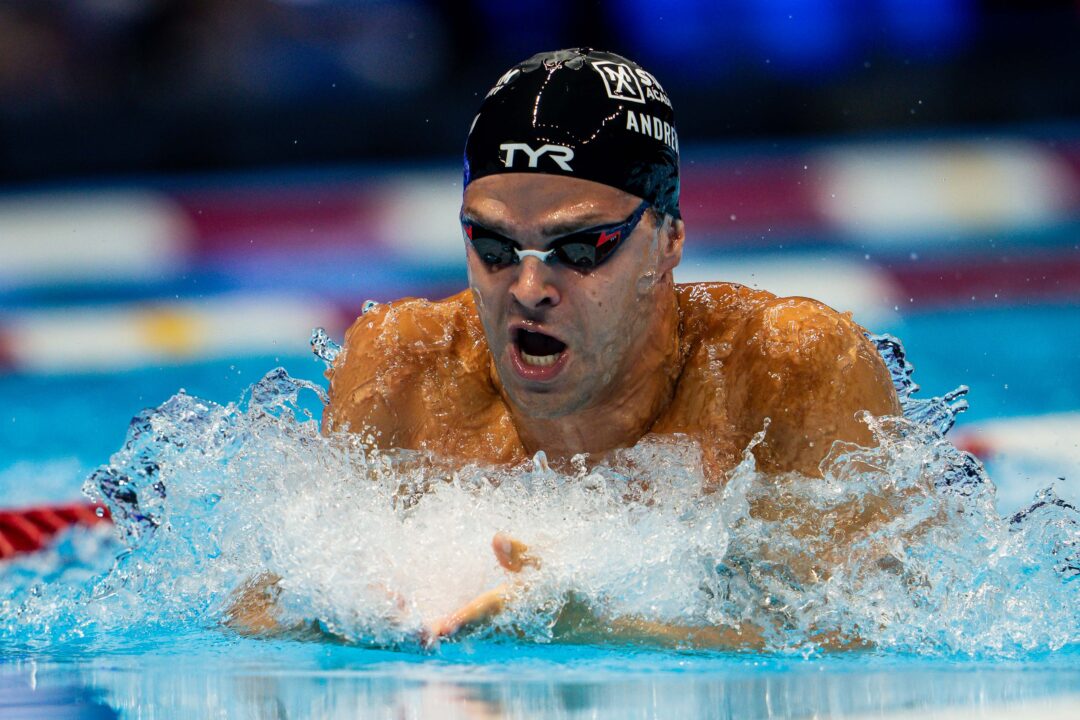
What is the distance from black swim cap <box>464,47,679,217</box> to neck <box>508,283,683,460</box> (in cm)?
20

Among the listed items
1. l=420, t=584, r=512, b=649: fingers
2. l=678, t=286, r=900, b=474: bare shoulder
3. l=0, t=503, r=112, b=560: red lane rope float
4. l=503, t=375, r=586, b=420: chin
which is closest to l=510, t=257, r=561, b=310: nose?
l=503, t=375, r=586, b=420: chin

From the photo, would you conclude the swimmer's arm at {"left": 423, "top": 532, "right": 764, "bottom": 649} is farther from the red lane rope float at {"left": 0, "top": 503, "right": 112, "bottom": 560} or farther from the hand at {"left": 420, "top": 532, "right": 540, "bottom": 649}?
the red lane rope float at {"left": 0, "top": 503, "right": 112, "bottom": 560}

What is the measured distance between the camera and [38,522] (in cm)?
355

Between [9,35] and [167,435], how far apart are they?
387 centimetres

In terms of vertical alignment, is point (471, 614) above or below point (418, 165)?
below

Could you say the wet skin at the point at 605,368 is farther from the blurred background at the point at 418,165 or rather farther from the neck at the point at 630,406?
the blurred background at the point at 418,165

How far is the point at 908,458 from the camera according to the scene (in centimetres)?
211

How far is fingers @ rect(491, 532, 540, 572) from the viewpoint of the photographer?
6.07ft

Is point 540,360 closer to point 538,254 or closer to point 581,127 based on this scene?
point 538,254

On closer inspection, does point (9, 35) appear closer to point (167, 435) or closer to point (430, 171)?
point (430, 171)

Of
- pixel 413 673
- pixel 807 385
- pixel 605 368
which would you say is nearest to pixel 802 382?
pixel 807 385

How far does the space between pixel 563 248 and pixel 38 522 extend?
2.08m

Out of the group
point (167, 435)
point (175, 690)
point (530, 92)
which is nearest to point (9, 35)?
point (167, 435)

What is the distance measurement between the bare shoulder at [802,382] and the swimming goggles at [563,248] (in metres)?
0.29
